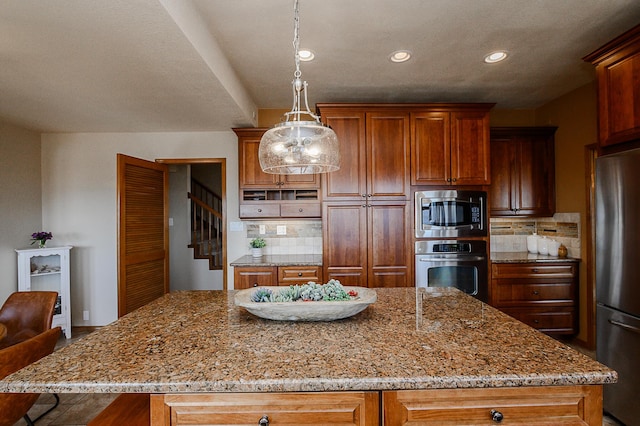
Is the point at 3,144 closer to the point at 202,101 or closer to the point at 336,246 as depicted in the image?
the point at 202,101

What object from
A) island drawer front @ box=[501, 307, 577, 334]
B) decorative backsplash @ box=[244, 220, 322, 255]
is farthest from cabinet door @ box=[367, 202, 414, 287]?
island drawer front @ box=[501, 307, 577, 334]

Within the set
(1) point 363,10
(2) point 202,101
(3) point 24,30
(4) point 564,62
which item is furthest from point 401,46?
(3) point 24,30

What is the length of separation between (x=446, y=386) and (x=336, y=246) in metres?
2.45

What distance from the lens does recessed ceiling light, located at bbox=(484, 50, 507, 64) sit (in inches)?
111

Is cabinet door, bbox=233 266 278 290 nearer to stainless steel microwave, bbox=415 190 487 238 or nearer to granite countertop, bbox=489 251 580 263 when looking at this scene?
stainless steel microwave, bbox=415 190 487 238

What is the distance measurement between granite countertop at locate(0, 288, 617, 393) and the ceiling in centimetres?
157

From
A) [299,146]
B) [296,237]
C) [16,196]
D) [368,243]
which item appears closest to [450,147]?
[368,243]

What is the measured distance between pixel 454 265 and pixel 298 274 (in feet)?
5.18

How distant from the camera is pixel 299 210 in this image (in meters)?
3.85

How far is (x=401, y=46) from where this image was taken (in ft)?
8.74

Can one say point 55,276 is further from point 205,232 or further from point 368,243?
point 368,243

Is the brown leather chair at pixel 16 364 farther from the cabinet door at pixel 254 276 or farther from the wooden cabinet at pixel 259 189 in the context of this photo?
the wooden cabinet at pixel 259 189

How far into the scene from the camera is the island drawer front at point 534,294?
3.57m

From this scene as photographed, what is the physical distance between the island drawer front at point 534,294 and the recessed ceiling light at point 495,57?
2.18 metres
